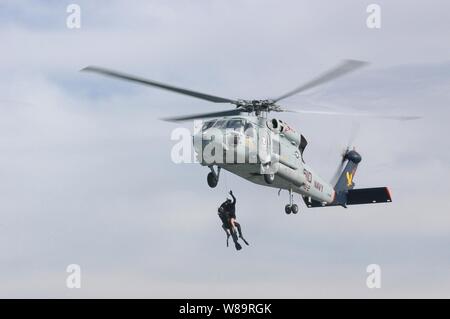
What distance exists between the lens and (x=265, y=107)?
45.9 metres

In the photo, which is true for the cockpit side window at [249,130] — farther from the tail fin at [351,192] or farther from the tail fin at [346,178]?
the tail fin at [346,178]

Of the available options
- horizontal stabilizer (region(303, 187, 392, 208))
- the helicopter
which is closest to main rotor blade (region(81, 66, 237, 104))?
the helicopter

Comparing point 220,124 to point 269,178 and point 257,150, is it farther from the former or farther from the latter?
point 269,178

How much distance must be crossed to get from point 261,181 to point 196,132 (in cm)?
572

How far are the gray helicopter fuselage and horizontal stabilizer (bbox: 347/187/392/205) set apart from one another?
387 cm

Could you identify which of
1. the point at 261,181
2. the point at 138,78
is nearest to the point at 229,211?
the point at 261,181

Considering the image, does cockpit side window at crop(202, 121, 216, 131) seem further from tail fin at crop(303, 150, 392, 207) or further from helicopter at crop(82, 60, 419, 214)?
tail fin at crop(303, 150, 392, 207)

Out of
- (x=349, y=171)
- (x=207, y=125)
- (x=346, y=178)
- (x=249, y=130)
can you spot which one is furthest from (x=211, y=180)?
(x=349, y=171)

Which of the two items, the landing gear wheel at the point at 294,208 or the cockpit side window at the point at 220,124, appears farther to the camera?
the landing gear wheel at the point at 294,208

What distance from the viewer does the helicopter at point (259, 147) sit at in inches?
1634

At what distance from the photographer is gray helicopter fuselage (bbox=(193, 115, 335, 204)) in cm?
4156

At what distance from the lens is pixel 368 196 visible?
173ft

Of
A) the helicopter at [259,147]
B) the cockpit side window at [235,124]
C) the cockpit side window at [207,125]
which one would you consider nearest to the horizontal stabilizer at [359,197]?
the helicopter at [259,147]

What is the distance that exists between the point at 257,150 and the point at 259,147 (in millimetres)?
304
